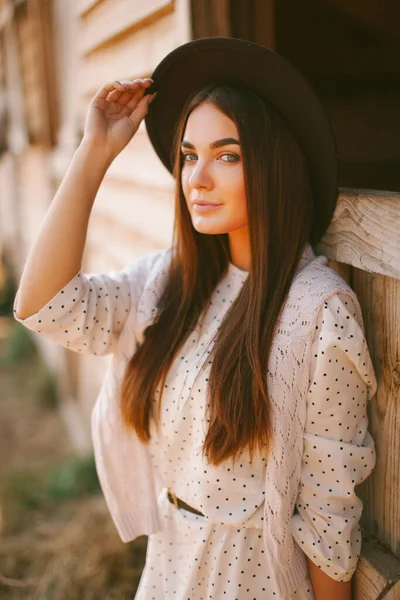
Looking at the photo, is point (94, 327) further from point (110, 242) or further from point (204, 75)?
point (110, 242)

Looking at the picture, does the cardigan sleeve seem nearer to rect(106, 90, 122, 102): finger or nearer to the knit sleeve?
the knit sleeve

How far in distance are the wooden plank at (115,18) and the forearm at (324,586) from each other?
6.00ft

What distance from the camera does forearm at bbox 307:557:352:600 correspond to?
1.43 m

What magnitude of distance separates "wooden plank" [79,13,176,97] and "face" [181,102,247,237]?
0.81m

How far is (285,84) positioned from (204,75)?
0.25 metres

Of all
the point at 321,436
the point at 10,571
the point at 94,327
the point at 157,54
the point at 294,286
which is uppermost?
the point at 157,54

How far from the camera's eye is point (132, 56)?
2.56 m

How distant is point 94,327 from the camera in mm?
1683

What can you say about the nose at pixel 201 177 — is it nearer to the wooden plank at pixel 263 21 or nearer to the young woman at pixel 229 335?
the young woman at pixel 229 335

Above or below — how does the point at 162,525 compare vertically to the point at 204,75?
below

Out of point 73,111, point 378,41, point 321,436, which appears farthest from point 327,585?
point 73,111

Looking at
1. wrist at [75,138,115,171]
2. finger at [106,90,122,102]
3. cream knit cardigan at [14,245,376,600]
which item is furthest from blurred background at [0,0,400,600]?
wrist at [75,138,115,171]

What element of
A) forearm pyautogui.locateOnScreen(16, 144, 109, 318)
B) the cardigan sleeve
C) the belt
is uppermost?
forearm pyautogui.locateOnScreen(16, 144, 109, 318)

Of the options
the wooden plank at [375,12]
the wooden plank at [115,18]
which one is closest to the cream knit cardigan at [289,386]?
the wooden plank at [115,18]
